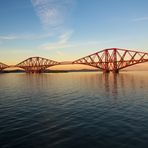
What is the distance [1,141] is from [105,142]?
806 centimetres

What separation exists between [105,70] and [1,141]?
6536 inches

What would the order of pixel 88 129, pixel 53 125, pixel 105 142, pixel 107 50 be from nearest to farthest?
pixel 105 142 < pixel 88 129 < pixel 53 125 < pixel 107 50

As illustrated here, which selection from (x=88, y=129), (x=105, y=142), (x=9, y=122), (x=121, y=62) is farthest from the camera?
(x=121, y=62)

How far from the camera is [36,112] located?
80.8 ft

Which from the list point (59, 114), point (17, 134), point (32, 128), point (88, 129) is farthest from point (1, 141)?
point (59, 114)

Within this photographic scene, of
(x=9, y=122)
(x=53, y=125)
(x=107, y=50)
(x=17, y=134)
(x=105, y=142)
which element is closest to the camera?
(x=105, y=142)

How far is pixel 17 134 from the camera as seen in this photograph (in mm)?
16141

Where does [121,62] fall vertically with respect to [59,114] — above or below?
above

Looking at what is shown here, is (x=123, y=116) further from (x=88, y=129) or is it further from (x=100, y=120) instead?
(x=88, y=129)

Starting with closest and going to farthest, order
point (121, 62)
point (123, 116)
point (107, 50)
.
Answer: point (123, 116)
point (121, 62)
point (107, 50)

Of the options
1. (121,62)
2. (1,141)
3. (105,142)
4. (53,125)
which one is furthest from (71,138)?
(121,62)

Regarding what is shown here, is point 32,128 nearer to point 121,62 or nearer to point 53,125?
point 53,125

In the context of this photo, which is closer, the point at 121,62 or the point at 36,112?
the point at 36,112

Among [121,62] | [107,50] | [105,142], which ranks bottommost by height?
[105,142]
